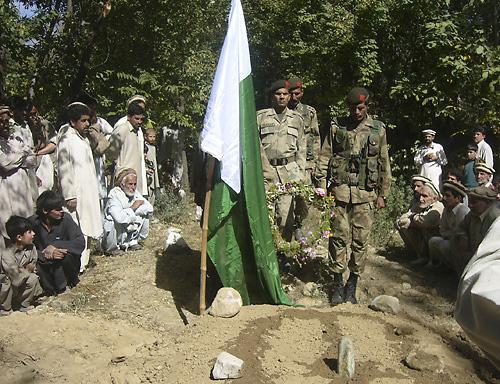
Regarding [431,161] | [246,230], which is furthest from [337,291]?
[431,161]

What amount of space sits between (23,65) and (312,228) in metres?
4.17

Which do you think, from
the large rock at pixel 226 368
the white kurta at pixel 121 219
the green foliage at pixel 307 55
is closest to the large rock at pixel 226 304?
the large rock at pixel 226 368

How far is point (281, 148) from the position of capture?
5.76 metres

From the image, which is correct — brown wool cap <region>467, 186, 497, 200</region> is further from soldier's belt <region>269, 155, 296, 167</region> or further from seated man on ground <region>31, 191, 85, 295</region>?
seated man on ground <region>31, 191, 85, 295</region>

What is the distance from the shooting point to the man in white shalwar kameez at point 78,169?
5.70 metres

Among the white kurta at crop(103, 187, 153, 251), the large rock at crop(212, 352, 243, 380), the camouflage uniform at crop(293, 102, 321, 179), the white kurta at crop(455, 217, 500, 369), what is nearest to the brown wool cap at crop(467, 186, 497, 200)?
the camouflage uniform at crop(293, 102, 321, 179)

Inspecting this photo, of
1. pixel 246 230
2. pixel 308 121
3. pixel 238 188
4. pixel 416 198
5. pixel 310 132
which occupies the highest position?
pixel 308 121

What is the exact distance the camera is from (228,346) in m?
3.95

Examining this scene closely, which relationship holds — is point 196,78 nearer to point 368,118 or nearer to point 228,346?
point 368,118

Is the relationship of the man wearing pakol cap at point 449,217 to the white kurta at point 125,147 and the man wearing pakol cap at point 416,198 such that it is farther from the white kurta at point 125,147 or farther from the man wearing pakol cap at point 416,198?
the white kurta at point 125,147

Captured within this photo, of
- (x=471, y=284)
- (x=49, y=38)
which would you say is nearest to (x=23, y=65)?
(x=49, y=38)

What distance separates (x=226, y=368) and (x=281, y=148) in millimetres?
2732

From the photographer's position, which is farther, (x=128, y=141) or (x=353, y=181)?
(x=128, y=141)

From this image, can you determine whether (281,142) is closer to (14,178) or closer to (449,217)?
(449,217)
